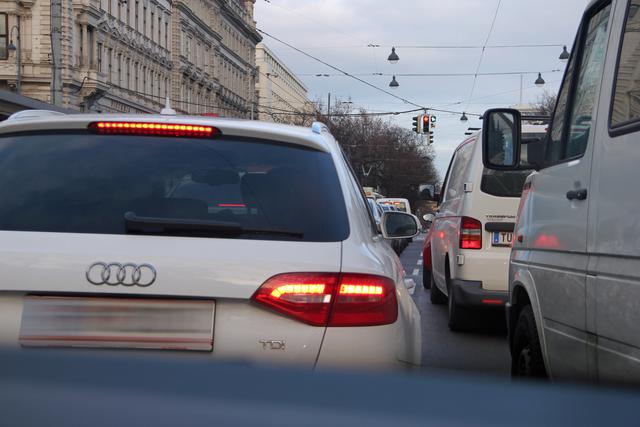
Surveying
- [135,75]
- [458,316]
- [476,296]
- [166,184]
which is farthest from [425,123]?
[166,184]

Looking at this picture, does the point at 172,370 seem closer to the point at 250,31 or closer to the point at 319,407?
the point at 319,407

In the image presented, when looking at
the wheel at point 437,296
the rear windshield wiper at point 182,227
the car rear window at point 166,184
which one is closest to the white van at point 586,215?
the car rear window at point 166,184

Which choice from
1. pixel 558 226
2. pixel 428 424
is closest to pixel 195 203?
pixel 558 226

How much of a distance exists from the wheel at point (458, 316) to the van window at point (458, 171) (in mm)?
1231

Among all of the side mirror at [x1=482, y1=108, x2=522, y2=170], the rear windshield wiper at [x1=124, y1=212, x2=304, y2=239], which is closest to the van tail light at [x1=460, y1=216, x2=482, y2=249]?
the side mirror at [x1=482, y1=108, x2=522, y2=170]

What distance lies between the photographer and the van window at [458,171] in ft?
32.2

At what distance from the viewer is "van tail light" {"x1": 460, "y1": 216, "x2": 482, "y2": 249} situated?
29.2ft

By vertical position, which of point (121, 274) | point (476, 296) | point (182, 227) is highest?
point (182, 227)

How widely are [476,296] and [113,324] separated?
20.7 feet

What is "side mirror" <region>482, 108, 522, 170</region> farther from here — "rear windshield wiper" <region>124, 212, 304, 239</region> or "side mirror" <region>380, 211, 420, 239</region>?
"rear windshield wiper" <region>124, 212, 304, 239</region>

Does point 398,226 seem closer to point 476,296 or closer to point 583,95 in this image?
point 583,95

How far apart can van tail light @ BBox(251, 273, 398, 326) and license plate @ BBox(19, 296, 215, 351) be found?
233mm

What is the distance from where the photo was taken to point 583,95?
155 inches

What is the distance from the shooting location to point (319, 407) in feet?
4.32
